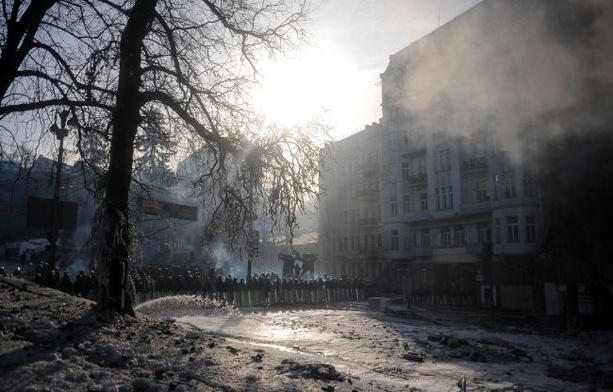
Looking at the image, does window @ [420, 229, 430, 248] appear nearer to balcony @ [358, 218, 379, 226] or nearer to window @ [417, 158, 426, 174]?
window @ [417, 158, 426, 174]

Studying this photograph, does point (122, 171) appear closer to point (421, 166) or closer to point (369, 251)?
point (421, 166)

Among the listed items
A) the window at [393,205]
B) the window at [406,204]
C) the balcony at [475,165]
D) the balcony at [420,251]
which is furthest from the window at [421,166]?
the balcony at [420,251]

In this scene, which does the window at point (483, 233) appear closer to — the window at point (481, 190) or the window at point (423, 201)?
the window at point (481, 190)

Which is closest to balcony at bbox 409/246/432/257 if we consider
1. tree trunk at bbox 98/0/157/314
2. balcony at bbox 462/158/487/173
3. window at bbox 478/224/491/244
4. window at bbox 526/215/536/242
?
window at bbox 478/224/491/244

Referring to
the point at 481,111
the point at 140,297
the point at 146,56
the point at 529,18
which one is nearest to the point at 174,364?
the point at 146,56

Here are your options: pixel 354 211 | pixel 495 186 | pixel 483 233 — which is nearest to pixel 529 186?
Answer: pixel 495 186

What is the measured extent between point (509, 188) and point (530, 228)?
321cm

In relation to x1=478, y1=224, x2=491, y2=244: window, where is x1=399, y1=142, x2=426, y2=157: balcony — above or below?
above

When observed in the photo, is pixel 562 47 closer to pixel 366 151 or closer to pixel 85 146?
pixel 85 146

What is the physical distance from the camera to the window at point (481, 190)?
35463mm

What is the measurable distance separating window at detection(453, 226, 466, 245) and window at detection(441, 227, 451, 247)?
24.9 inches

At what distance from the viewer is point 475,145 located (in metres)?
36.1

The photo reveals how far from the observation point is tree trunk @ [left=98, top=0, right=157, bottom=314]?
7520 millimetres

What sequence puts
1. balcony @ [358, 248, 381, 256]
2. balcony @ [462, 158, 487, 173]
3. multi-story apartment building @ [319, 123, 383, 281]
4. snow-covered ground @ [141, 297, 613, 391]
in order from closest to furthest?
snow-covered ground @ [141, 297, 613, 391]
balcony @ [462, 158, 487, 173]
balcony @ [358, 248, 381, 256]
multi-story apartment building @ [319, 123, 383, 281]
